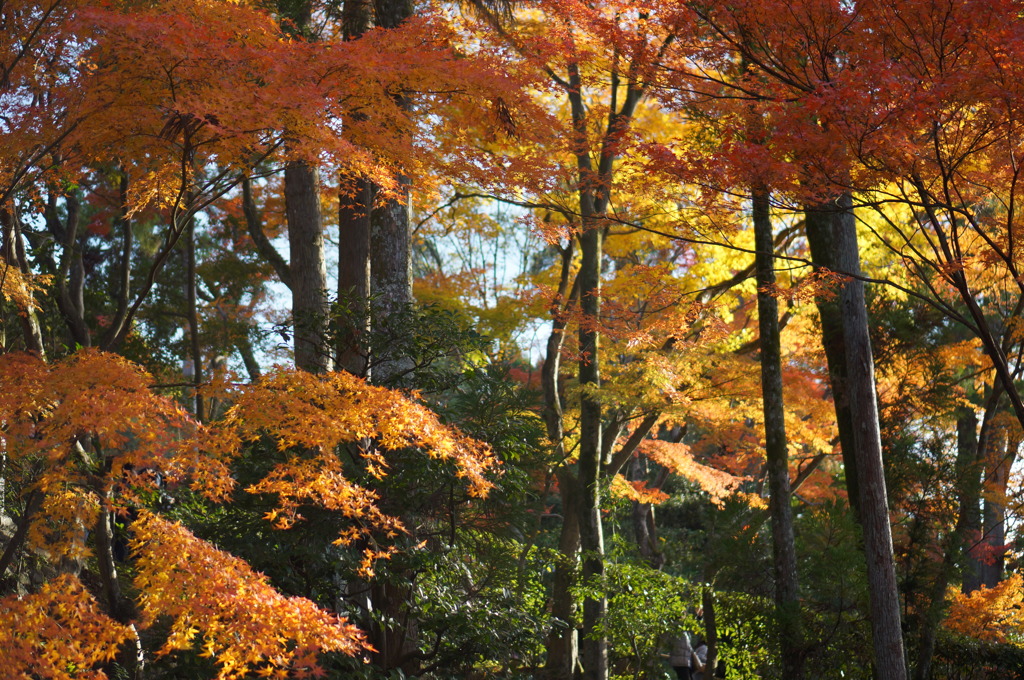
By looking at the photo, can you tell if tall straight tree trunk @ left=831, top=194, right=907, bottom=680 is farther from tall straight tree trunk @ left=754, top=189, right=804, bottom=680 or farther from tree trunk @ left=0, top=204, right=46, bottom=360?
tree trunk @ left=0, top=204, right=46, bottom=360

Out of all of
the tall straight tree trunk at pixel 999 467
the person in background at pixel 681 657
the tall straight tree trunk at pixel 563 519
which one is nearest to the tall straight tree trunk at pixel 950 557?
the tall straight tree trunk at pixel 999 467

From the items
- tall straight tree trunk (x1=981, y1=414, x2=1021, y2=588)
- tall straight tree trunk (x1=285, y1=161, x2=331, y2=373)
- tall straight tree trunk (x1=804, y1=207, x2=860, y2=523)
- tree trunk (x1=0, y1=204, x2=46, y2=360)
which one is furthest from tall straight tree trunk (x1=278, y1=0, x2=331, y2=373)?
tall straight tree trunk (x1=981, y1=414, x2=1021, y2=588)

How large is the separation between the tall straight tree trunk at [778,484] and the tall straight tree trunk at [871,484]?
57cm

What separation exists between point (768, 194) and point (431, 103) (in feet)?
8.41

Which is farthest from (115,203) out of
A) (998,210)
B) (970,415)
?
(970,415)

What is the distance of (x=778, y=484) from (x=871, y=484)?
0.84m

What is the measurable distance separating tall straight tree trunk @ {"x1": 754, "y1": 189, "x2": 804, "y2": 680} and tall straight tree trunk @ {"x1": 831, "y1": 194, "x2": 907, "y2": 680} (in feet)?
1.87

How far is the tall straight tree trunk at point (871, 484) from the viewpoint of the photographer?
19.7ft

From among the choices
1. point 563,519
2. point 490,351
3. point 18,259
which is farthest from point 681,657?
point 18,259

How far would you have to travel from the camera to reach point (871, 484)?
20.3 feet

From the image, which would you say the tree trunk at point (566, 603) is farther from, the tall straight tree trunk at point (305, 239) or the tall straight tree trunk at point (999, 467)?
the tall straight tree trunk at point (999, 467)

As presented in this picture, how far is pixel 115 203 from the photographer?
11562 millimetres

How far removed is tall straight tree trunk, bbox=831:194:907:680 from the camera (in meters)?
A: 6.02

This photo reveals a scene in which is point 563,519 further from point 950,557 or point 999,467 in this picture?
point 999,467
